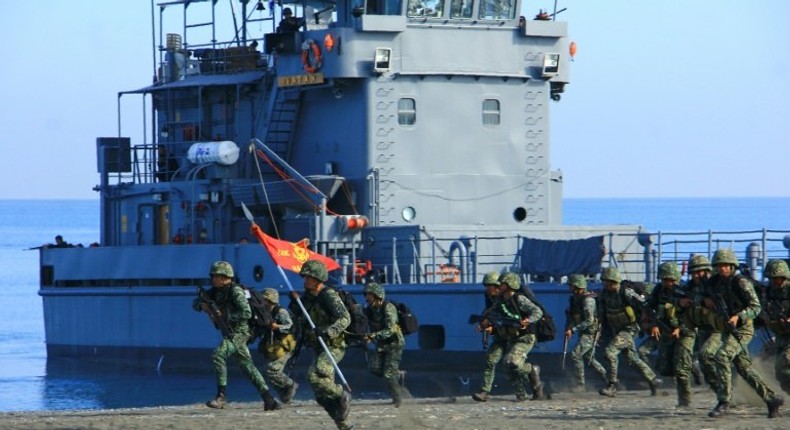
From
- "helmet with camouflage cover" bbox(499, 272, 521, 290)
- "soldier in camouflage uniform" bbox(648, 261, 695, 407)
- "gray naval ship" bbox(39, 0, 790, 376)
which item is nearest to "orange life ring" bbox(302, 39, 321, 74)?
"gray naval ship" bbox(39, 0, 790, 376)

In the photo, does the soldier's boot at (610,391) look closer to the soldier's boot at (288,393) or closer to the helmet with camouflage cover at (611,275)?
the helmet with camouflage cover at (611,275)

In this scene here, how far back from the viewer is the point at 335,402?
16.0 m

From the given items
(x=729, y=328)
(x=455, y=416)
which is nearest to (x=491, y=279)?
(x=455, y=416)

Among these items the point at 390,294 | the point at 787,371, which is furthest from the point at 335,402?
the point at 390,294

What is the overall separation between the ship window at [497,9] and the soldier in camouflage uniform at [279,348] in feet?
33.6

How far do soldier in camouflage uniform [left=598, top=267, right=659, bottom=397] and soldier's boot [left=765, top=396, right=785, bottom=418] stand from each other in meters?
4.14

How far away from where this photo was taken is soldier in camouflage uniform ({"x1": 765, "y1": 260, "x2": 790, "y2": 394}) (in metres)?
17.7

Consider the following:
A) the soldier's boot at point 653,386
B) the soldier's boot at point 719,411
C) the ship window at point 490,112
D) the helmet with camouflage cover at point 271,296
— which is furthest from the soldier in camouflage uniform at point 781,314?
the ship window at point 490,112

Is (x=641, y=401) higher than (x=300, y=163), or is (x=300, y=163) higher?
(x=300, y=163)

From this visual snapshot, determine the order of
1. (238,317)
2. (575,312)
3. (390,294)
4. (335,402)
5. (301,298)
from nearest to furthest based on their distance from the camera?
(335,402), (301,298), (238,317), (575,312), (390,294)

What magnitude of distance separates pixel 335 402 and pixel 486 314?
4.93 m

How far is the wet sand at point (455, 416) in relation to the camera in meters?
17.5

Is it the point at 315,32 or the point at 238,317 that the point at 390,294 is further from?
the point at 238,317

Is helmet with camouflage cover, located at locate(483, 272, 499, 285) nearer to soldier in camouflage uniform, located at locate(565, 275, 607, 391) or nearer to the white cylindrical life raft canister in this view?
soldier in camouflage uniform, located at locate(565, 275, 607, 391)
